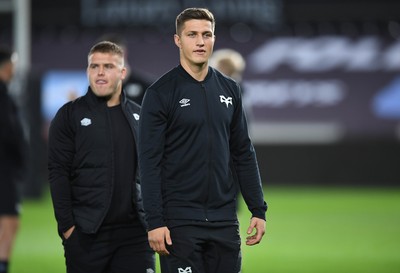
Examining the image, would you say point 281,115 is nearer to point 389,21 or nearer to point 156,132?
point 389,21

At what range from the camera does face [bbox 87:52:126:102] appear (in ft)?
19.4

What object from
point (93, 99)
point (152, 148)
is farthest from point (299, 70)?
point (152, 148)

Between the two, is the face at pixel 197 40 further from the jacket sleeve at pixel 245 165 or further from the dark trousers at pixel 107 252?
the dark trousers at pixel 107 252

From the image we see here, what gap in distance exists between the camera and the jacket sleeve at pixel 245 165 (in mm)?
5449

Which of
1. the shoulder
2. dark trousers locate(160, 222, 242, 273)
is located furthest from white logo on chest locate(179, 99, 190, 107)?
dark trousers locate(160, 222, 242, 273)

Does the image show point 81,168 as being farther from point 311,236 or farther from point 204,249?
point 311,236

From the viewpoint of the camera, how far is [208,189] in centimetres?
522

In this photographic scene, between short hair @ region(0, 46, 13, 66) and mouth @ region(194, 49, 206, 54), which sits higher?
short hair @ region(0, 46, 13, 66)

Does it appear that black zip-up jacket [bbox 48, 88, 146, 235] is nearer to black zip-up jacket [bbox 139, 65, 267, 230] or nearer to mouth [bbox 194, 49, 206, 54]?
black zip-up jacket [bbox 139, 65, 267, 230]

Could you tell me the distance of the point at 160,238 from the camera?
4.99 m

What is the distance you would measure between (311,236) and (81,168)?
23.3ft

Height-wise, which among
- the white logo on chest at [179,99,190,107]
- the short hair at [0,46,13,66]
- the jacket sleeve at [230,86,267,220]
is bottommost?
the jacket sleeve at [230,86,267,220]

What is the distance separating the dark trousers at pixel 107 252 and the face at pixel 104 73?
0.92 m

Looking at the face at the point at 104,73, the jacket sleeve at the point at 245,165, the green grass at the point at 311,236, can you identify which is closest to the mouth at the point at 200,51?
the jacket sleeve at the point at 245,165
